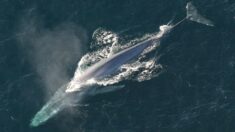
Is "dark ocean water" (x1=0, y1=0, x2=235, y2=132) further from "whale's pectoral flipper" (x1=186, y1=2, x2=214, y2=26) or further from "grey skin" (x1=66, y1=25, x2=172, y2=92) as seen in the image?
"grey skin" (x1=66, y1=25, x2=172, y2=92)

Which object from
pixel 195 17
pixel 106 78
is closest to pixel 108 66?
pixel 106 78

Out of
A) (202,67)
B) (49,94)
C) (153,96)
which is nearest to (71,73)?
(49,94)

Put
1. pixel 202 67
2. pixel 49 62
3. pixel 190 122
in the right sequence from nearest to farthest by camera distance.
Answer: pixel 190 122 → pixel 202 67 → pixel 49 62

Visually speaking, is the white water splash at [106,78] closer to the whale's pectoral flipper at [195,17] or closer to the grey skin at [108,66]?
the grey skin at [108,66]

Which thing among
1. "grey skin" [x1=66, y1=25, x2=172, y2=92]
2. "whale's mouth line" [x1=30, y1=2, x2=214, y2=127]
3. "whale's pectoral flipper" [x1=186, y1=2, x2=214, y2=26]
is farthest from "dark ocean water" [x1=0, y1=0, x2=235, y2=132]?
"grey skin" [x1=66, y1=25, x2=172, y2=92]

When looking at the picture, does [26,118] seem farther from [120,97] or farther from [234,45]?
[234,45]

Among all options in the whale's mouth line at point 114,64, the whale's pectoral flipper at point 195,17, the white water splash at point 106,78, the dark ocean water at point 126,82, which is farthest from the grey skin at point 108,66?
the whale's pectoral flipper at point 195,17

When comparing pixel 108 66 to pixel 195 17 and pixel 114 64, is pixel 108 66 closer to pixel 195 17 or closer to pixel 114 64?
pixel 114 64

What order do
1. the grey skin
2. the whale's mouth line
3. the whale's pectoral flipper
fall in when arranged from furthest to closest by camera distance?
the whale's pectoral flipper
the grey skin
the whale's mouth line
